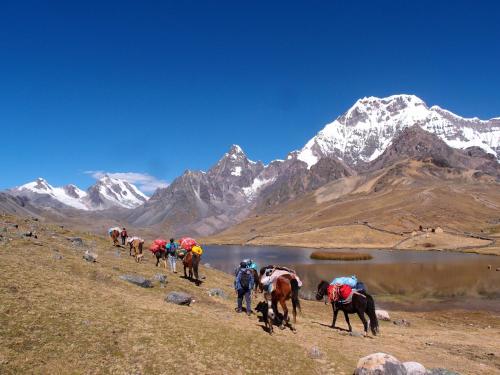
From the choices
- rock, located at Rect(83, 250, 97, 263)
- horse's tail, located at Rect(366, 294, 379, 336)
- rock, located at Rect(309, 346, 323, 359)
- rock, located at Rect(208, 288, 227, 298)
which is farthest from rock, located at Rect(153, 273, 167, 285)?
rock, located at Rect(309, 346, 323, 359)

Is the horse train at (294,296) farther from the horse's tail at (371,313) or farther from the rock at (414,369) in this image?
the rock at (414,369)

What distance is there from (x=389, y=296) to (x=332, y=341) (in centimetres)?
4231

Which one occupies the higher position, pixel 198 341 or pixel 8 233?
pixel 8 233

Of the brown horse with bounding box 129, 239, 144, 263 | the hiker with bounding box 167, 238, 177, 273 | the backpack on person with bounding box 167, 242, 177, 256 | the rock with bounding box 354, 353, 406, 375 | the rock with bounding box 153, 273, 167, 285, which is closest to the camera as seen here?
the rock with bounding box 354, 353, 406, 375

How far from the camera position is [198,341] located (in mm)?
18000

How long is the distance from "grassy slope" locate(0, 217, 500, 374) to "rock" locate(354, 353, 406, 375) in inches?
51.4

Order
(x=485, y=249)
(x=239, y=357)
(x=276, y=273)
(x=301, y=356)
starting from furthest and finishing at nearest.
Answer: (x=485, y=249) < (x=276, y=273) < (x=301, y=356) < (x=239, y=357)

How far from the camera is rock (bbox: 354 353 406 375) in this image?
1628 cm

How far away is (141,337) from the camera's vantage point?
57.3 ft

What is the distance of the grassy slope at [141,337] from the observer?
1545cm

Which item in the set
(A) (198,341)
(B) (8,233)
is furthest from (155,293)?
(B) (8,233)

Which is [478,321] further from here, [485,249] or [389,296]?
[485,249]

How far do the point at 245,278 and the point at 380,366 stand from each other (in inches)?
415

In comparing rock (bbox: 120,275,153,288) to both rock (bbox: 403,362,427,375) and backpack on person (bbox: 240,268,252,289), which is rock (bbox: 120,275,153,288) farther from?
rock (bbox: 403,362,427,375)
